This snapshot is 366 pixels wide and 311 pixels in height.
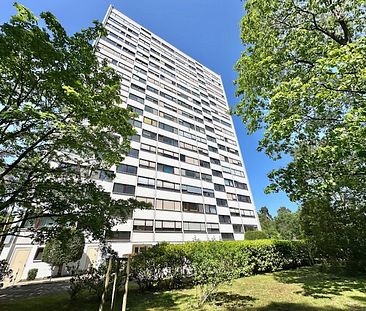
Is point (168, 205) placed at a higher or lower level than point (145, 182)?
lower

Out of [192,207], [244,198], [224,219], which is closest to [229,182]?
[244,198]

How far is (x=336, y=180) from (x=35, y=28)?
10.7 metres

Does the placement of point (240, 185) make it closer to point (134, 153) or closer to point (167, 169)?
point (167, 169)

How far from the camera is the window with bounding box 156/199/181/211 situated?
26.3m

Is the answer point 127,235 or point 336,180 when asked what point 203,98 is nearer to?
point 127,235

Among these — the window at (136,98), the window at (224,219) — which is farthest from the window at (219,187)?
the window at (136,98)

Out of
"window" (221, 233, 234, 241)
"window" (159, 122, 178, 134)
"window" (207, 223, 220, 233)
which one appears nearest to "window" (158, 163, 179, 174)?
"window" (159, 122, 178, 134)

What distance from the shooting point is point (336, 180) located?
675 centimetres

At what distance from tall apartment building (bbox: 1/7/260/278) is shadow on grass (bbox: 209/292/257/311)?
15860 mm

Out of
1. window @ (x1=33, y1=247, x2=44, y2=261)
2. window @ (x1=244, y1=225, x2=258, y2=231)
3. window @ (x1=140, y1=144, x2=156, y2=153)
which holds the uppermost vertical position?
window @ (x1=140, y1=144, x2=156, y2=153)

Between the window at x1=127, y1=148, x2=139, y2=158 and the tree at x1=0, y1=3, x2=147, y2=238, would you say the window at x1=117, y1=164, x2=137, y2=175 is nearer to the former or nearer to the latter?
→ the window at x1=127, y1=148, x2=139, y2=158

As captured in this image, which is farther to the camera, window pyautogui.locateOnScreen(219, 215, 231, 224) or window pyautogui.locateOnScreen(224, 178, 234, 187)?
window pyautogui.locateOnScreen(224, 178, 234, 187)

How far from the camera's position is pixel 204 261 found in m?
7.70

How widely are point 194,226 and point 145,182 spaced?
366 inches
